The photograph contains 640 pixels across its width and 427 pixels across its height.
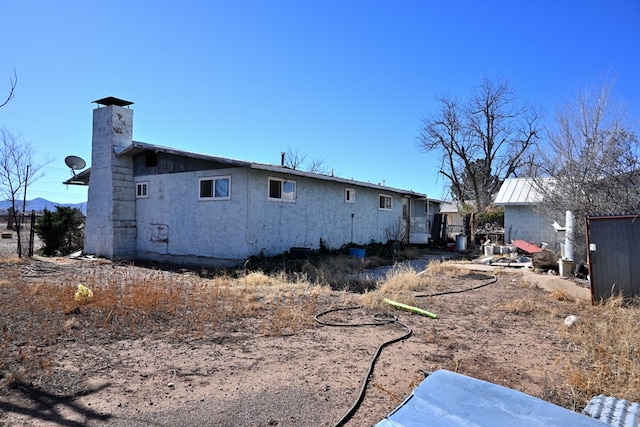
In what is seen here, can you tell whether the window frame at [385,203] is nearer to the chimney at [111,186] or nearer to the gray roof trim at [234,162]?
the gray roof trim at [234,162]

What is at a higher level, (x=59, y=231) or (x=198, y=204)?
(x=198, y=204)

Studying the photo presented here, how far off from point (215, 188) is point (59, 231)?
8.09 meters

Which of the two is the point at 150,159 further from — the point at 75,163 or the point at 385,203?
the point at 385,203

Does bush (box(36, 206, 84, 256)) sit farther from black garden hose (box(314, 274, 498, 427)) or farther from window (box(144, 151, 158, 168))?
black garden hose (box(314, 274, 498, 427))

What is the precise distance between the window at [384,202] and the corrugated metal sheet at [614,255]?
36.5 feet

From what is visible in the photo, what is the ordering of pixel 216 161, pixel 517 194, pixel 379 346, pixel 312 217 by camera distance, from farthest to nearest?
1. pixel 517 194
2. pixel 312 217
3. pixel 216 161
4. pixel 379 346

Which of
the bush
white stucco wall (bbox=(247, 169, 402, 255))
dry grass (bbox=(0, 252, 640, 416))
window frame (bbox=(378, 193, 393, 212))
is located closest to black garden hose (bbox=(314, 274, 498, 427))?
dry grass (bbox=(0, 252, 640, 416))

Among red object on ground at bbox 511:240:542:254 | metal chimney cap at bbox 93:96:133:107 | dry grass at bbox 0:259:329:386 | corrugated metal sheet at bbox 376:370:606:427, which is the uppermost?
metal chimney cap at bbox 93:96:133:107

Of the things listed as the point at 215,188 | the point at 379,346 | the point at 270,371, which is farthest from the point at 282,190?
the point at 270,371

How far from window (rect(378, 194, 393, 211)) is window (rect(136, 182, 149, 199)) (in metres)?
9.53

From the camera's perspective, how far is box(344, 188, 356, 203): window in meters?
15.7

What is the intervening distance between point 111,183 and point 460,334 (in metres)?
13.0

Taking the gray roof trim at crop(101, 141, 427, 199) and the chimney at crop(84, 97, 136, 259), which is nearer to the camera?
the gray roof trim at crop(101, 141, 427, 199)

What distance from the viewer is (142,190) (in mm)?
14484
